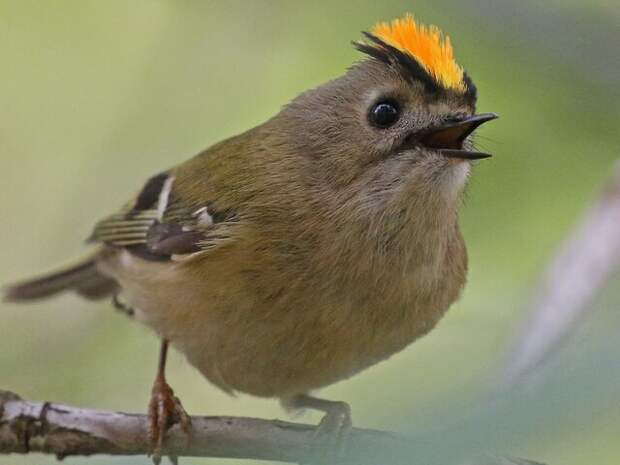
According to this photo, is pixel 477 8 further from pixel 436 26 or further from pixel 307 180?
pixel 307 180

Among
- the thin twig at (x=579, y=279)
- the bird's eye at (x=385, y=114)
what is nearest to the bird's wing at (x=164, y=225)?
the bird's eye at (x=385, y=114)

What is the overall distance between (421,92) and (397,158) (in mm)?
169

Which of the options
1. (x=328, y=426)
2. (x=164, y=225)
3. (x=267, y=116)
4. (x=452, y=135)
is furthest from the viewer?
(x=267, y=116)

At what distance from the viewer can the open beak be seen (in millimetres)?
1902

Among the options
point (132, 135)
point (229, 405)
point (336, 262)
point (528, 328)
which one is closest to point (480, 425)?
point (528, 328)

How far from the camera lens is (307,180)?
2.22 meters

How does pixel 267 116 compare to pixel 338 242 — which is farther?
pixel 267 116

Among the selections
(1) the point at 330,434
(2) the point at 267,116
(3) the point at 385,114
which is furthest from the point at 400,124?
(2) the point at 267,116

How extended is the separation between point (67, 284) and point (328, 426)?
127cm

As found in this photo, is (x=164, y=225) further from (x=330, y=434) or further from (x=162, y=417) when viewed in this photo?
(x=330, y=434)

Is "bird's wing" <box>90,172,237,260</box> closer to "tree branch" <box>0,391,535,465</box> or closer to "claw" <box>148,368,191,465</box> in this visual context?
"claw" <box>148,368,191,465</box>

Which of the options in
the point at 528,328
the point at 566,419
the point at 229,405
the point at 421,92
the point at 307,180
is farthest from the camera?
the point at 229,405

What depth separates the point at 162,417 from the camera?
2240 millimetres

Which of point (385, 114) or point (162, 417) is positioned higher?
point (385, 114)
